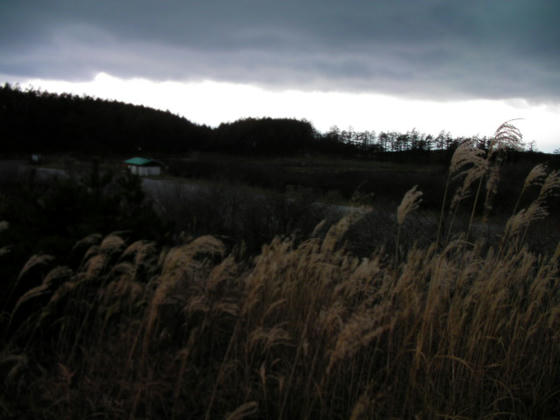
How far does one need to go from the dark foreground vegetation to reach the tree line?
44.4m

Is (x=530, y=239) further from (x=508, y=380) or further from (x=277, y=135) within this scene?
(x=277, y=135)

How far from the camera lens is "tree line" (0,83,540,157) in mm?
53375

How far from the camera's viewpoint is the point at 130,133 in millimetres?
61406

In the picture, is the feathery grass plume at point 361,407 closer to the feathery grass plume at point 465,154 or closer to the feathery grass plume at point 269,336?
the feathery grass plume at point 269,336

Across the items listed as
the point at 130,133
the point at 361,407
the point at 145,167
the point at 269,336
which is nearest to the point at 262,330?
the point at 269,336

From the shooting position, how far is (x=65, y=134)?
5831cm

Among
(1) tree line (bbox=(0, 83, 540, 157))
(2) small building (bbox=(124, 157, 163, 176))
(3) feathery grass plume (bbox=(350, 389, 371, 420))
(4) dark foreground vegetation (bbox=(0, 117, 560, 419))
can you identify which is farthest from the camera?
(1) tree line (bbox=(0, 83, 540, 157))

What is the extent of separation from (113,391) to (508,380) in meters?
2.99

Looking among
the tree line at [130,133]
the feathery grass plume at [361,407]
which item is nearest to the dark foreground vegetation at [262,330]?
the feathery grass plume at [361,407]

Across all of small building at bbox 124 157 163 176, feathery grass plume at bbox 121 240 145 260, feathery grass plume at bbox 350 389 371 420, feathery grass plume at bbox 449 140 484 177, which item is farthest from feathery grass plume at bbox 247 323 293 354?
small building at bbox 124 157 163 176

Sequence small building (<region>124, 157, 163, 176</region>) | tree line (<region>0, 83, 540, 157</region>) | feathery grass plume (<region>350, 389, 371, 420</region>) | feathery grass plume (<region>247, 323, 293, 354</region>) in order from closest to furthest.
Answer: feathery grass plume (<region>350, 389, 371, 420</region>)
feathery grass plume (<region>247, 323, 293, 354</region>)
small building (<region>124, 157, 163, 176</region>)
tree line (<region>0, 83, 540, 157</region>)

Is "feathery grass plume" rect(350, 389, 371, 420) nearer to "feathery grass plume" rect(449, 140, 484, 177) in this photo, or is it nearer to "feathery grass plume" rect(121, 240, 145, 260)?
"feathery grass plume" rect(121, 240, 145, 260)

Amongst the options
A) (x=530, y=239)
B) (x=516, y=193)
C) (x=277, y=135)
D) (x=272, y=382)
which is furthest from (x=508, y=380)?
(x=277, y=135)

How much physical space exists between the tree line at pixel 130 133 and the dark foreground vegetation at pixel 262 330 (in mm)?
44426
